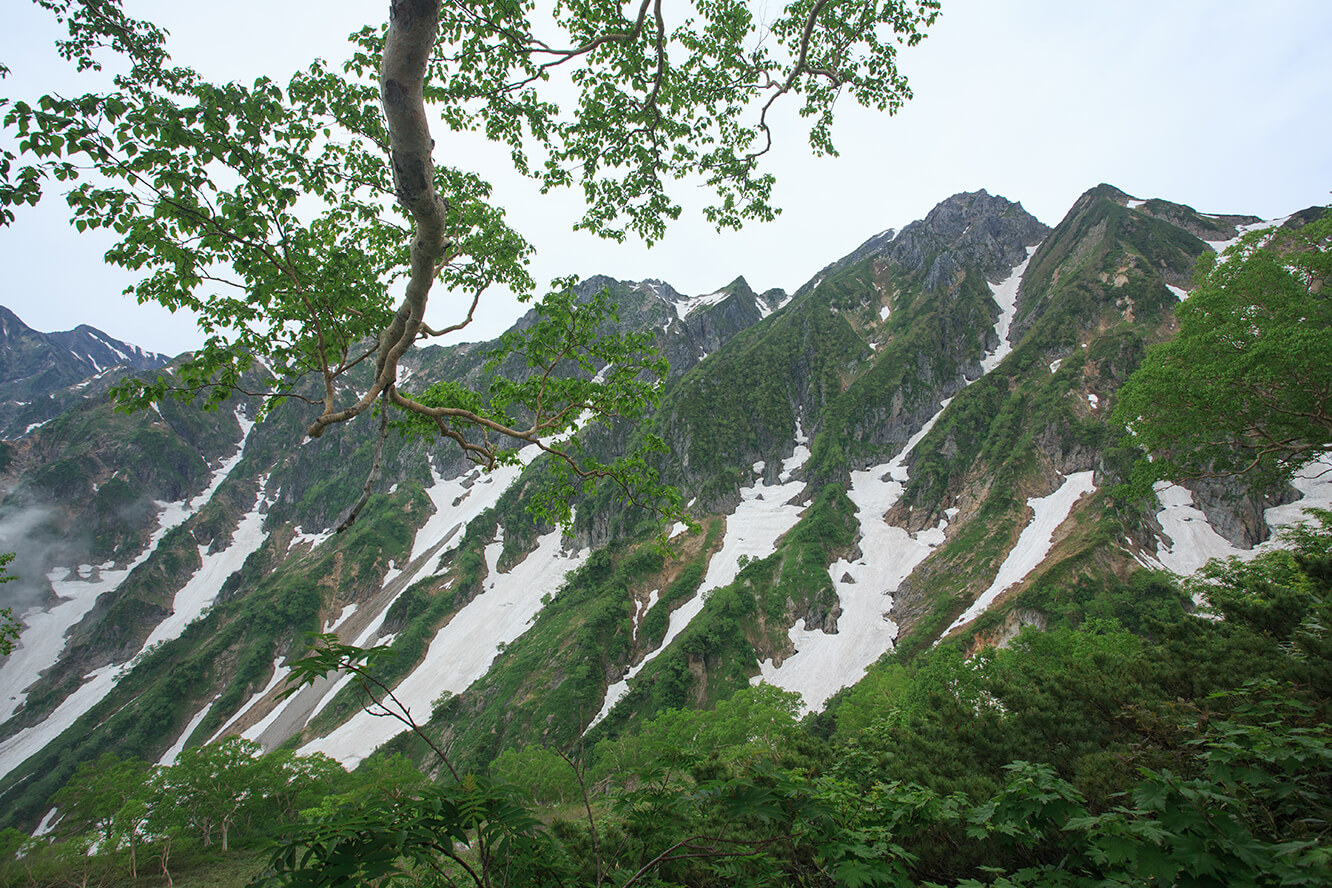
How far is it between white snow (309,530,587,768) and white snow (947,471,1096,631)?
234ft

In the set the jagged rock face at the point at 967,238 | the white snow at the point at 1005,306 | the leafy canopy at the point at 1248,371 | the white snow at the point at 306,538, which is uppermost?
the white snow at the point at 306,538

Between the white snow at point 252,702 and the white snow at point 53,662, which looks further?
the white snow at point 53,662

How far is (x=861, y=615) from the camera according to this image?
65.6 m

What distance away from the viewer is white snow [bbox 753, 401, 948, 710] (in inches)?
2306

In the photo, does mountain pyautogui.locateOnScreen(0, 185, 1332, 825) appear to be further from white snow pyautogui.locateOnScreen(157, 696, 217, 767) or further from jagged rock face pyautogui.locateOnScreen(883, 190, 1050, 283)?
jagged rock face pyautogui.locateOnScreen(883, 190, 1050, 283)

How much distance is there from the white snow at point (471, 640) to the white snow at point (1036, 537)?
234ft

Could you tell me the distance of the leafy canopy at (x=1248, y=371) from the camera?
15.5m

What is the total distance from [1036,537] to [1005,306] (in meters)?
87.5

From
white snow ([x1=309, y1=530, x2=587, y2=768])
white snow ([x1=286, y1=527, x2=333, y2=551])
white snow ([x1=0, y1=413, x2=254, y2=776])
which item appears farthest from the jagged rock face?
white snow ([x1=0, y1=413, x2=254, y2=776])

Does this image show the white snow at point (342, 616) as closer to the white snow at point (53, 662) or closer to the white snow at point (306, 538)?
the white snow at point (306, 538)

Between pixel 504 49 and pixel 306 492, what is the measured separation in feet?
631

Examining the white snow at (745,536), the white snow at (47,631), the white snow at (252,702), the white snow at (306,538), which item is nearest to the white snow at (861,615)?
the white snow at (745,536)

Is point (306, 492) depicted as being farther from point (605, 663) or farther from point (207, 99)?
point (207, 99)

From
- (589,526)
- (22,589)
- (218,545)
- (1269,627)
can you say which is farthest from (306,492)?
(1269,627)
